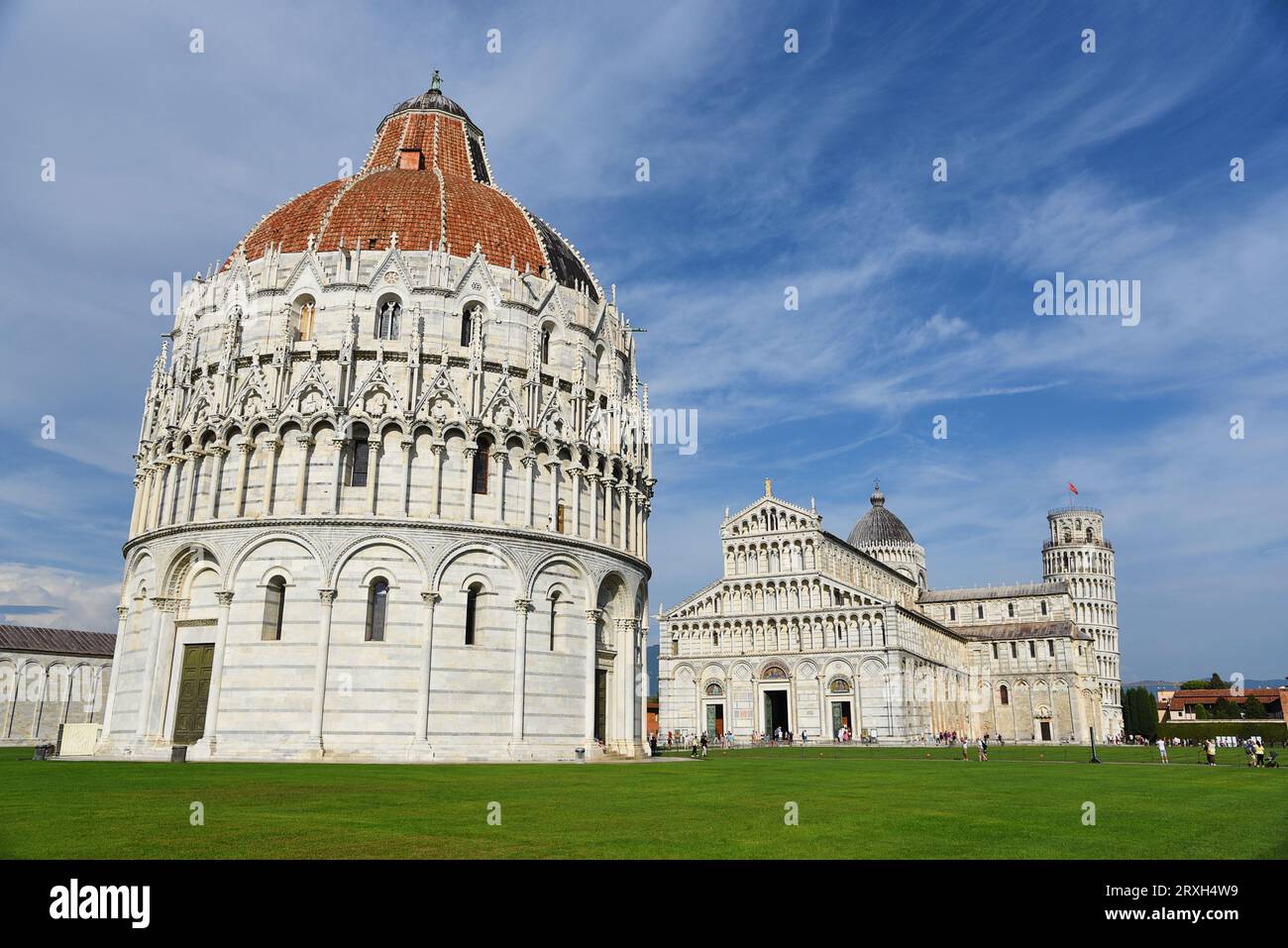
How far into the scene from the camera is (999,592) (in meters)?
121

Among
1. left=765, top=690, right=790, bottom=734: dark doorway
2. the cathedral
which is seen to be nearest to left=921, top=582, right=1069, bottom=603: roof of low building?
the cathedral

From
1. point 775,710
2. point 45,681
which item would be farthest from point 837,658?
point 45,681

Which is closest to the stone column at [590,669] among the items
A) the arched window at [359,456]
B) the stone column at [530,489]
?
the stone column at [530,489]

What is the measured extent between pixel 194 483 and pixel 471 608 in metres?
12.7

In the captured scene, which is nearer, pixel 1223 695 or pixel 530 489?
pixel 530 489

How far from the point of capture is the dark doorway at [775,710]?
292ft

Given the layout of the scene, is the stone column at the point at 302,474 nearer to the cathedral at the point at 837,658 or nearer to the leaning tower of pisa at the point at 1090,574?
the cathedral at the point at 837,658

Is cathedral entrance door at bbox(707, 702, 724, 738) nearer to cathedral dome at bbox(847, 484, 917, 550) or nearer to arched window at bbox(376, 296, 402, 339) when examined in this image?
cathedral dome at bbox(847, 484, 917, 550)

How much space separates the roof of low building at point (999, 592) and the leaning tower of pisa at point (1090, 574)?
11656 mm

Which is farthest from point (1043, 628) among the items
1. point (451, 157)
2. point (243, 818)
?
point (243, 818)

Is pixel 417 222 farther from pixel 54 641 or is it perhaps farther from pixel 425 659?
pixel 54 641
